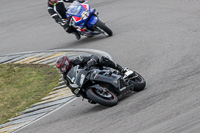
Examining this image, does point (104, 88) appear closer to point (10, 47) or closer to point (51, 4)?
point (51, 4)

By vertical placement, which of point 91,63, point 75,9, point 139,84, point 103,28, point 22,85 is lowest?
point 22,85

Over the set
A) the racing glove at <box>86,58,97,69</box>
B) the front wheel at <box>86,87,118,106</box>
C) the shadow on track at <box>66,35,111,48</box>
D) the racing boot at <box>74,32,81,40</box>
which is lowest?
the shadow on track at <box>66,35,111,48</box>

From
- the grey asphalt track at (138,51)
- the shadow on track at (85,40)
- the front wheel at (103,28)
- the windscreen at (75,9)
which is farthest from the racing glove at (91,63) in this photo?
the shadow on track at (85,40)

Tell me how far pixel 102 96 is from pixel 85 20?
21.3 feet

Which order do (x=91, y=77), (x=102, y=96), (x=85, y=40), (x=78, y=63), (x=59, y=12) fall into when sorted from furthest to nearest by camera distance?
(x=85, y=40)
(x=59, y=12)
(x=78, y=63)
(x=91, y=77)
(x=102, y=96)

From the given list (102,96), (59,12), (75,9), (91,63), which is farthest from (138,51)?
(59,12)

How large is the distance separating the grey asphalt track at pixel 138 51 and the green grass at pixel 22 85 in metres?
1.69

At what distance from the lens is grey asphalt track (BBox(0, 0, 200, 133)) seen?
7328 mm

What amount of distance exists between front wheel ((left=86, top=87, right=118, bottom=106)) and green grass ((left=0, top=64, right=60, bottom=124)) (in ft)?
9.49

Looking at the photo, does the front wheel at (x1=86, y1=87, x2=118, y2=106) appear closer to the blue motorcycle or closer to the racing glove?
the racing glove

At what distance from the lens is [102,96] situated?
8648mm

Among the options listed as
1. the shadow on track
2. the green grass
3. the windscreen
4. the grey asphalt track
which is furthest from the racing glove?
the shadow on track

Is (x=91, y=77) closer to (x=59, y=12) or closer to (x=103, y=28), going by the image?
(x=103, y=28)

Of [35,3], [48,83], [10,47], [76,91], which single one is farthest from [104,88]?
[35,3]
